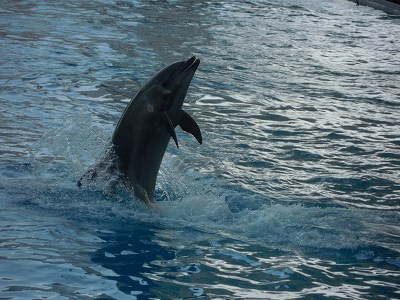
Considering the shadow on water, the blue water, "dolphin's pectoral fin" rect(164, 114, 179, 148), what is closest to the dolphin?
"dolphin's pectoral fin" rect(164, 114, 179, 148)

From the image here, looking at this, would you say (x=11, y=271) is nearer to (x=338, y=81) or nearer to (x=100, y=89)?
(x=100, y=89)

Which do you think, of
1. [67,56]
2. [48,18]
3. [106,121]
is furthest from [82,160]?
[48,18]

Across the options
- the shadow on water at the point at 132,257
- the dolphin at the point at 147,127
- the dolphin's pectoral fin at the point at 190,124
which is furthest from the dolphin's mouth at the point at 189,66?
the shadow on water at the point at 132,257

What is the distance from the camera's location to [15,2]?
56.6 feet

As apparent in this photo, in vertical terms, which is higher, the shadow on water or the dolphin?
the dolphin

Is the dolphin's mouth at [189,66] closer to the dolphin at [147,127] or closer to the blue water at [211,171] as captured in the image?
the dolphin at [147,127]

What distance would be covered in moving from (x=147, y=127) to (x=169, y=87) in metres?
0.35

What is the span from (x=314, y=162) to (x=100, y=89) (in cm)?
357

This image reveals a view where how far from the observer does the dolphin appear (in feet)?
19.6

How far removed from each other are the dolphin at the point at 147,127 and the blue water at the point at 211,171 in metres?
0.17

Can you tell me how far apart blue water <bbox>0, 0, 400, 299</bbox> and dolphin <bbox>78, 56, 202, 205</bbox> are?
17cm

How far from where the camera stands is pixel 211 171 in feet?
24.7

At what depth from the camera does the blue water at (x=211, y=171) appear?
5.12m

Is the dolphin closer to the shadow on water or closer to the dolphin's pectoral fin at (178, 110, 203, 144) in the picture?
the dolphin's pectoral fin at (178, 110, 203, 144)
